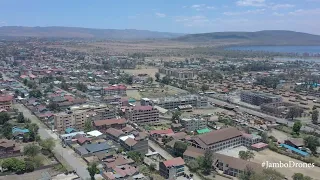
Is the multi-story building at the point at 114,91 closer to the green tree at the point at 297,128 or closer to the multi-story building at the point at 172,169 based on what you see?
the green tree at the point at 297,128

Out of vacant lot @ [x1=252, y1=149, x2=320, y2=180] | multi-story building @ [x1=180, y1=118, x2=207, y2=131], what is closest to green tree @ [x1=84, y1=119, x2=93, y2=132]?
multi-story building @ [x1=180, y1=118, x2=207, y2=131]

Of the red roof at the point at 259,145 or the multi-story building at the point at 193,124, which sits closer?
the red roof at the point at 259,145

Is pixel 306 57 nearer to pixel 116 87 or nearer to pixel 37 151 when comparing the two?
pixel 116 87

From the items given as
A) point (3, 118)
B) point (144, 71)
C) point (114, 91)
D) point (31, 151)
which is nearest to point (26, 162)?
point (31, 151)

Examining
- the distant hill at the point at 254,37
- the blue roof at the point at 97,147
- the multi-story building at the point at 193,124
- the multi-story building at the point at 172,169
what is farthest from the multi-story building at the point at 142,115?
the distant hill at the point at 254,37

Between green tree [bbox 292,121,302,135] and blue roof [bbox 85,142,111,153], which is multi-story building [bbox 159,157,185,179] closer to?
blue roof [bbox 85,142,111,153]

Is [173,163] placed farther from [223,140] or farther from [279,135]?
[279,135]
